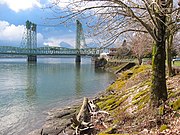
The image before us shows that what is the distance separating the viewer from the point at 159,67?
952cm

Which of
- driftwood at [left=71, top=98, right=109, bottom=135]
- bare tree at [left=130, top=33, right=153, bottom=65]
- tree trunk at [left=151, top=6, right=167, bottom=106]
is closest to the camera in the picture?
tree trunk at [left=151, top=6, right=167, bottom=106]

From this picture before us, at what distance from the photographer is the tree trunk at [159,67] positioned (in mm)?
9300

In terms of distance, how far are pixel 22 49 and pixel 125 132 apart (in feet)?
516

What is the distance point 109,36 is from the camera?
965cm

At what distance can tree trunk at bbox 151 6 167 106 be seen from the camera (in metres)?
9.30

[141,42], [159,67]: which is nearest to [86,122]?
[159,67]

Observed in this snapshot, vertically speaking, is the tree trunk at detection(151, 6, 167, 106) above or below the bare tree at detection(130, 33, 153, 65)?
below

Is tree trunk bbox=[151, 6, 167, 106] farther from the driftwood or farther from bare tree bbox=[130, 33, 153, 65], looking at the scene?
bare tree bbox=[130, 33, 153, 65]

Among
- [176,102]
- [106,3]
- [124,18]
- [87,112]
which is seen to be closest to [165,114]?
[176,102]

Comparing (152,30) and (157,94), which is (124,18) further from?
(157,94)

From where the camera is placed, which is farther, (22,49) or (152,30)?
(22,49)

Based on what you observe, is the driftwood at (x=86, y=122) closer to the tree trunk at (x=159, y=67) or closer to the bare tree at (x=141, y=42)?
the tree trunk at (x=159, y=67)

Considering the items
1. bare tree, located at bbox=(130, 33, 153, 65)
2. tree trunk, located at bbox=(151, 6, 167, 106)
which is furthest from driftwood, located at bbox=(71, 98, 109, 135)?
bare tree, located at bbox=(130, 33, 153, 65)

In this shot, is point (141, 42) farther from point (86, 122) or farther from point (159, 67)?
point (159, 67)
